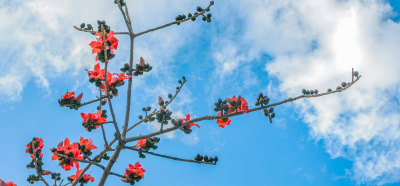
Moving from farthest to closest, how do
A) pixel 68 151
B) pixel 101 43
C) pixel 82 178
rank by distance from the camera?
pixel 82 178, pixel 68 151, pixel 101 43

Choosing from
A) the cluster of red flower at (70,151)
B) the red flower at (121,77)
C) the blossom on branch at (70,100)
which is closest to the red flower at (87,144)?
the cluster of red flower at (70,151)

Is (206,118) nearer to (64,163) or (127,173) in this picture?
(127,173)

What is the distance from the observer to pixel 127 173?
3879 mm

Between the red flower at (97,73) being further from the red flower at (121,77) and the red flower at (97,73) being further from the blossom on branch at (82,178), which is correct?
the blossom on branch at (82,178)

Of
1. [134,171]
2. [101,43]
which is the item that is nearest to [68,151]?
[134,171]

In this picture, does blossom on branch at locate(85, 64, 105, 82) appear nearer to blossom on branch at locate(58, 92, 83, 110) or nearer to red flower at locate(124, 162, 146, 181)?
blossom on branch at locate(58, 92, 83, 110)

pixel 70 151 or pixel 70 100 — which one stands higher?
pixel 70 100

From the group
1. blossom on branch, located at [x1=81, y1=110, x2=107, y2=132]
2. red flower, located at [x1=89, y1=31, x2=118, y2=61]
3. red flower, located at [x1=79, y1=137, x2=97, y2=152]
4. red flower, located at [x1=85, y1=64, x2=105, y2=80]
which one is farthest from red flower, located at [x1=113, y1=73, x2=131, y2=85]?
red flower, located at [x1=79, y1=137, x2=97, y2=152]

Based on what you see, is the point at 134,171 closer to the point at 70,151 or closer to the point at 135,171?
the point at 135,171

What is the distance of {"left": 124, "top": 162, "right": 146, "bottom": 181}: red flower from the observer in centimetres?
386

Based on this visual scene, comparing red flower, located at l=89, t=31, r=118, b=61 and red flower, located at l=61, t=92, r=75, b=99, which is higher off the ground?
red flower, located at l=89, t=31, r=118, b=61

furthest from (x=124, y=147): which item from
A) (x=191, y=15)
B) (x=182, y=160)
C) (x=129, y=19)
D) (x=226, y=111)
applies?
(x=191, y=15)

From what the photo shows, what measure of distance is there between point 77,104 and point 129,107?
62cm

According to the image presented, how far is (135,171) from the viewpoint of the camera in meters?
3.85
